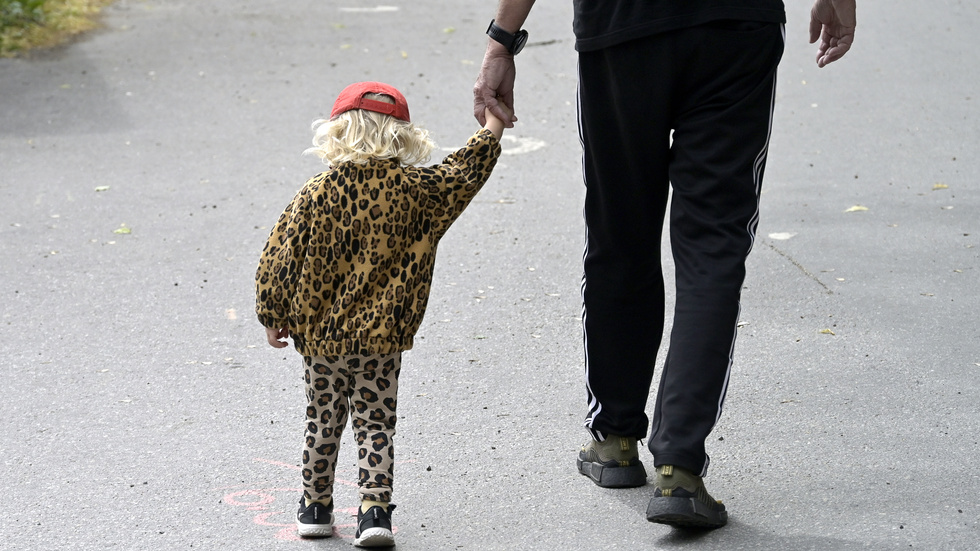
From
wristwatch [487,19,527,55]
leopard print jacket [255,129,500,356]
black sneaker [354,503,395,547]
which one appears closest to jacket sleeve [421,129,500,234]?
leopard print jacket [255,129,500,356]

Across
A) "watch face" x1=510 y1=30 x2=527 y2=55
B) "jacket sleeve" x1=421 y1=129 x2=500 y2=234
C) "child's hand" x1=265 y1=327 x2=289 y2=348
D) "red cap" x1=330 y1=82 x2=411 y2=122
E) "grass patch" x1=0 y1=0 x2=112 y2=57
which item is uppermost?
"watch face" x1=510 y1=30 x2=527 y2=55

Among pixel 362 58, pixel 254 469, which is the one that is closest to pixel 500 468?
pixel 254 469

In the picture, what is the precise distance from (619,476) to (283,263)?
1182 mm

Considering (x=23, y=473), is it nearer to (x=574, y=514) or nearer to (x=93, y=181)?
(x=574, y=514)

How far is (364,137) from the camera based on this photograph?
117 inches

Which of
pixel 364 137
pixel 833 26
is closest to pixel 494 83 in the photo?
pixel 364 137

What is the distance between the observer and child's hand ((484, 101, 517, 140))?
10.4 feet

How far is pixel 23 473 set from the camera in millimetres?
3561

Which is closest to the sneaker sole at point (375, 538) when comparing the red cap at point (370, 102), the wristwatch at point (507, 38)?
the red cap at point (370, 102)

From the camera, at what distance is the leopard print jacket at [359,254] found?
9.75 ft

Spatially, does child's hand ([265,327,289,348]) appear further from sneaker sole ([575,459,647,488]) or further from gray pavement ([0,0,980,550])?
sneaker sole ([575,459,647,488])

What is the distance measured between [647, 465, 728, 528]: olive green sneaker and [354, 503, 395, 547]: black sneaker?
70cm

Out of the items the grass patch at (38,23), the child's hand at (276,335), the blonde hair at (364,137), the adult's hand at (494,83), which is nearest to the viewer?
the blonde hair at (364,137)

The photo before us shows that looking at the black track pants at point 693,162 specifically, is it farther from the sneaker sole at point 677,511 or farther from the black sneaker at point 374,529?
the black sneaker at point 374,529
